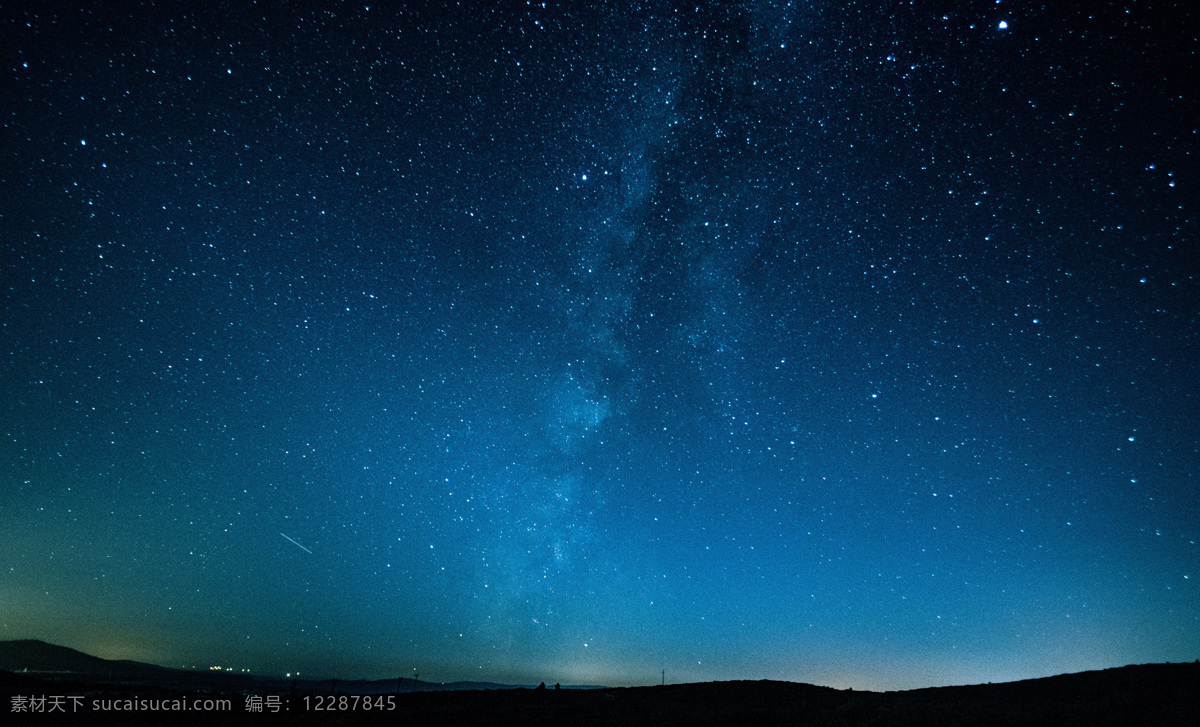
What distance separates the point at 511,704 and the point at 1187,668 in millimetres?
23452

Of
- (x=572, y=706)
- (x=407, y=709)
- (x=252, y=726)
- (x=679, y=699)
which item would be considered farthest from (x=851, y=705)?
(x=252, y=726)

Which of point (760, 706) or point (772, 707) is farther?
point (760, 706)

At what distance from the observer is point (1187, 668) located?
18016mm

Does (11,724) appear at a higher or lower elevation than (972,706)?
lower

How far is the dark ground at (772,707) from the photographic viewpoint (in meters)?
13.6

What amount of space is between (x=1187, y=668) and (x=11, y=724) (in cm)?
3540

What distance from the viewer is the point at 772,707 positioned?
1886 centimetres

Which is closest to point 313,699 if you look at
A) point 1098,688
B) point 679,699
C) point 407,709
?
point 407,709

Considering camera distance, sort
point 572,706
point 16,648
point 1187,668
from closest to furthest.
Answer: point 1187,668
point 572,706
point 16,648

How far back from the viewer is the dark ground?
13.6 m

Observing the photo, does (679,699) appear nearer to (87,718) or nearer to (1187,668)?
(1187,668)

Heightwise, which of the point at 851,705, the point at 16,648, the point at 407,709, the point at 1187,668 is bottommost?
the point at 16,648

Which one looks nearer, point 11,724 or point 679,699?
point 11,724

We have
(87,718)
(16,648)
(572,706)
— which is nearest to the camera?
(87,718)
